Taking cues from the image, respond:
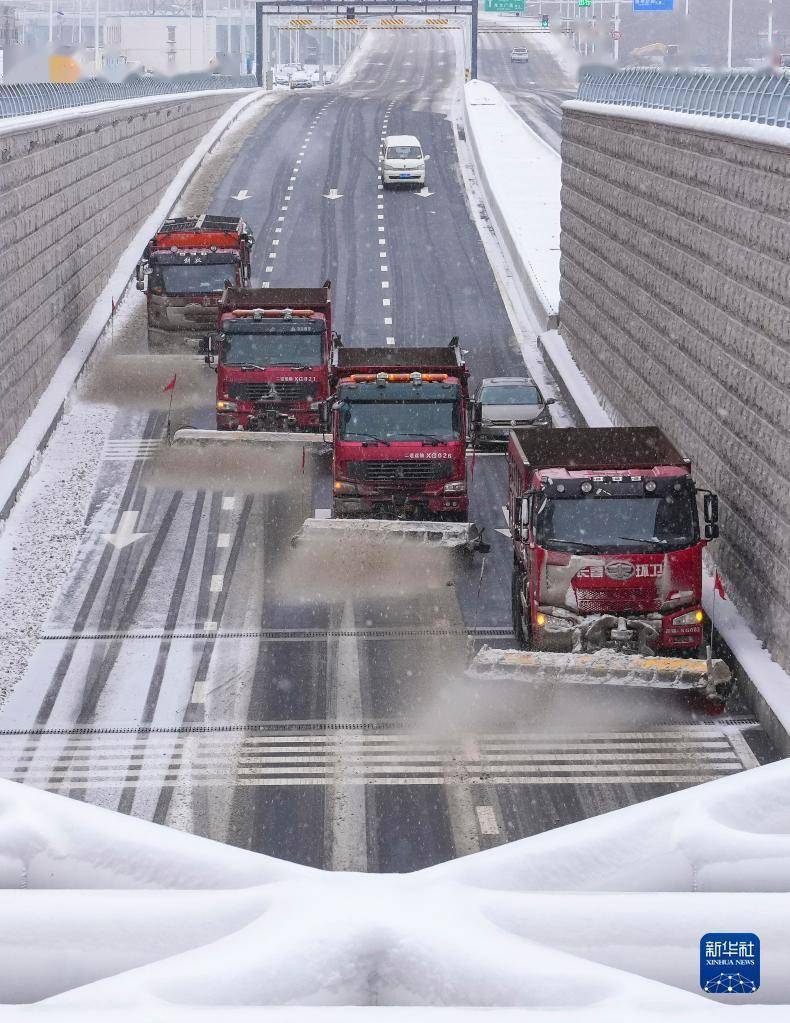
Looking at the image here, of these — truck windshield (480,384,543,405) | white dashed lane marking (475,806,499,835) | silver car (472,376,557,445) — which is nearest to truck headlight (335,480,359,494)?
silver car (472,376,557,445)

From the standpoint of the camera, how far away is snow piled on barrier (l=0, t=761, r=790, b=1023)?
3734mm

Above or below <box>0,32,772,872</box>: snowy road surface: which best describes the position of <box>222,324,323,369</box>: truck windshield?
above

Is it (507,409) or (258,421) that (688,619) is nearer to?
(258,421)

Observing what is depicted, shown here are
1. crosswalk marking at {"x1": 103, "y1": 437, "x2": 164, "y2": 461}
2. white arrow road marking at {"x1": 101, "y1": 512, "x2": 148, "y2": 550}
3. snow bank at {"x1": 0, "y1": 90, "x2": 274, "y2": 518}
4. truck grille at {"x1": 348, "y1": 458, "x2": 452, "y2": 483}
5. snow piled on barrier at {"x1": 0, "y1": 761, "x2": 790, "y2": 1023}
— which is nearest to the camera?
snow piled on barrier at {"x1": 0, "y1": 761, "x2": 790, "y2": 1023}

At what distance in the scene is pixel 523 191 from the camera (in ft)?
217

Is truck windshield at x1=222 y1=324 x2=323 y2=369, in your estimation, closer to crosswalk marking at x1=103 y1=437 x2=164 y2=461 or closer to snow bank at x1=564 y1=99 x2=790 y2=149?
crosswalk marking at x1=103 y1=437 x2=164 y2=461

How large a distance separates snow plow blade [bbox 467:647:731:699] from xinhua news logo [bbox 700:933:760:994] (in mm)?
13315

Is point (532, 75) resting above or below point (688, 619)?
above

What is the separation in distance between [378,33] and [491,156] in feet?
322

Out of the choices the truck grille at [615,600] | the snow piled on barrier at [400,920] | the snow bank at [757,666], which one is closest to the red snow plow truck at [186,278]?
the snow bank at [757,666]

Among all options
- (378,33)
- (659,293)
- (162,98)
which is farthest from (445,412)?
(378,33)

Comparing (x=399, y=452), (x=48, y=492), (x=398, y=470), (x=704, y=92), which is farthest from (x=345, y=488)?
(x=704, y=92)

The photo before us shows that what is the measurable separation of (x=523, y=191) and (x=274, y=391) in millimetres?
38888

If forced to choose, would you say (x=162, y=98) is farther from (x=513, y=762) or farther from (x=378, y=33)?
(x=378, y=33)
